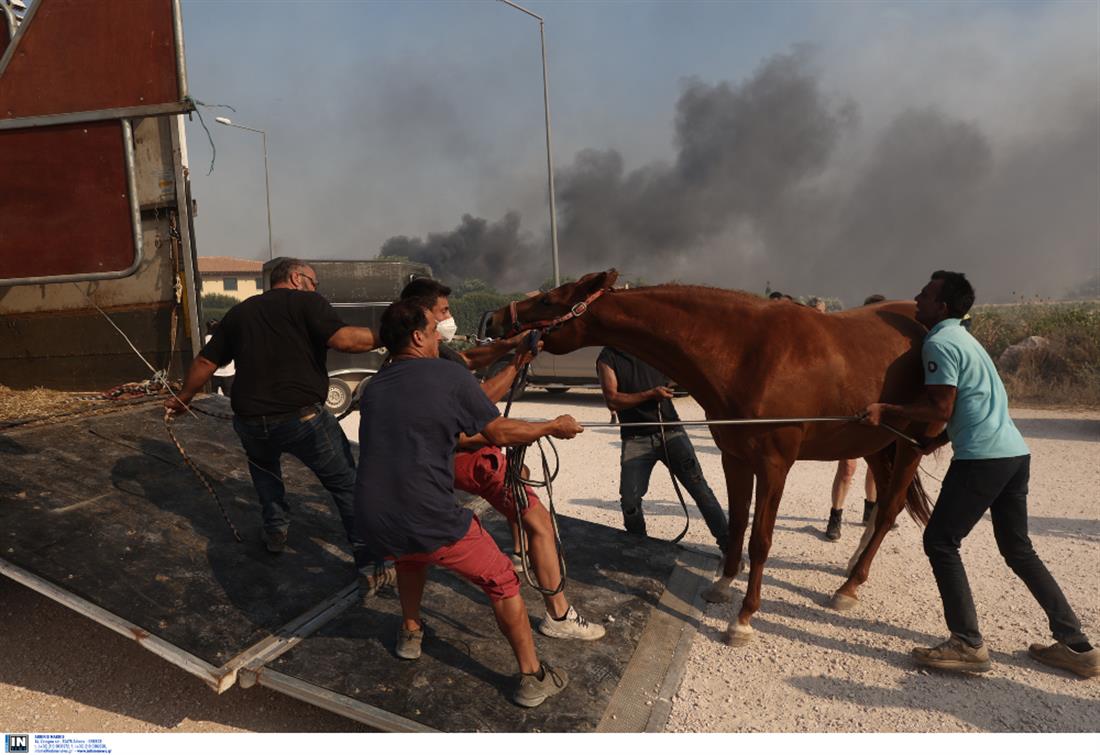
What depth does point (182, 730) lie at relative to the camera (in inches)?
130

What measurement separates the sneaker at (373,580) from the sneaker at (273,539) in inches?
25.5

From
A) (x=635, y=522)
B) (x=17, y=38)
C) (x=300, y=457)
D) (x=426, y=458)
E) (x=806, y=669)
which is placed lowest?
(x=806, y=669)

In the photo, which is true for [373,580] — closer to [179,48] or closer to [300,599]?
[300,599]

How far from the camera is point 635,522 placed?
5.41 metres

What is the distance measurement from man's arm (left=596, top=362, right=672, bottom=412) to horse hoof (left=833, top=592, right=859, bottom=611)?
5.58ft

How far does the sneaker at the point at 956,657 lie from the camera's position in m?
3.65

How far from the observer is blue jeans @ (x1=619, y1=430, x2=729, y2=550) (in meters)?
4.93

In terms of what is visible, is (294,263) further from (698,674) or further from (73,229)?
(698,674)

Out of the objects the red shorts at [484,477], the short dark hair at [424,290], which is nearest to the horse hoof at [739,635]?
the red shorts at [484,477]

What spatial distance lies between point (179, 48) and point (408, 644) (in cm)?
462

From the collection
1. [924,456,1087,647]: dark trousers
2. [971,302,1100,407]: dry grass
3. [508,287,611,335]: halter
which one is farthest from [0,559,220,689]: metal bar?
[971,302,1100,407]: dry grass

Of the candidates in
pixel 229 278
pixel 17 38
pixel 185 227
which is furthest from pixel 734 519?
pixel 229 278

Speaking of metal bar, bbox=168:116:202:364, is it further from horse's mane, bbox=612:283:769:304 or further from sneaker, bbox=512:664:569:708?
sneaker, bbox=512:664:569:708

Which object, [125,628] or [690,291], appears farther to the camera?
[690,291]
